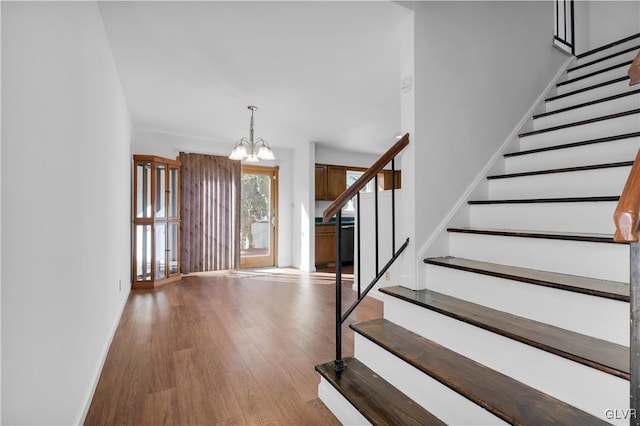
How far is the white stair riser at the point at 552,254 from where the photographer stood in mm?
1416

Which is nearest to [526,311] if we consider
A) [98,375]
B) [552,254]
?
[552,254]

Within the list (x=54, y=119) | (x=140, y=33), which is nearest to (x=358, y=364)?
(x=54, y=119)

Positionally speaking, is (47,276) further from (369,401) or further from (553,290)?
(553,290)

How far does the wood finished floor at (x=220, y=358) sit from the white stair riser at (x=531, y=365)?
2.36 feet

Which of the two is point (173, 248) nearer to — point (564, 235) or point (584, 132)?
point (564, 235)

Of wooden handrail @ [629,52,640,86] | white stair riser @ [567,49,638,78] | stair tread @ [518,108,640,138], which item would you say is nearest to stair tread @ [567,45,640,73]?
white stair riser @ [567,49,638,78]

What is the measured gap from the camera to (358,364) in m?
1.84

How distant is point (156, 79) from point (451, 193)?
2921 mm

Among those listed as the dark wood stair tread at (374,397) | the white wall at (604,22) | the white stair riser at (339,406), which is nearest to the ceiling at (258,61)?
the white wall at (604,22)

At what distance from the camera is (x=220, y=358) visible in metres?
2.31

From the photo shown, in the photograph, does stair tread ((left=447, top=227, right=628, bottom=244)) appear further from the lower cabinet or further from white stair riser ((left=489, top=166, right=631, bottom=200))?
the lower cabinet

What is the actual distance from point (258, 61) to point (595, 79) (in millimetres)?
2839

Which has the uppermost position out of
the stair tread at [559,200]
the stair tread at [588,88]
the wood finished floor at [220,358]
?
the stair tread at [588,88]
